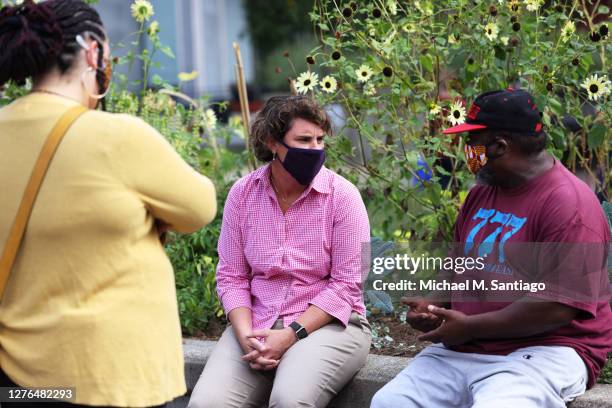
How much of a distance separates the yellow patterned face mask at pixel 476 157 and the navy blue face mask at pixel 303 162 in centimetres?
65

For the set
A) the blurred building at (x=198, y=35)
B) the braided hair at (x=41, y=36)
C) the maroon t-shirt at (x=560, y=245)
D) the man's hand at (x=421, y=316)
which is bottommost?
the blurred building at (x=198, y=35)

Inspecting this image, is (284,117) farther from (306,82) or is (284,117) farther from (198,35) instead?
(198,35)

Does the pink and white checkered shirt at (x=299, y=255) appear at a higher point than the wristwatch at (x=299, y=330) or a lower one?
higher

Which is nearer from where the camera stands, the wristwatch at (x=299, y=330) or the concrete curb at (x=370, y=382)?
the wristwatch at (x=299, y=330)

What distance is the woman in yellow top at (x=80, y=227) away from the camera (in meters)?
2.62

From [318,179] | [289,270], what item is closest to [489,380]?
[289,270]

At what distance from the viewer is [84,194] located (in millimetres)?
2617

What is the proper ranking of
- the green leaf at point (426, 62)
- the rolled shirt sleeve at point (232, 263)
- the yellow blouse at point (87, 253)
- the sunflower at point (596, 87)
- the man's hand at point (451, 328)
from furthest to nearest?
the green leaf at point (426, 62) < the sunflower at point (596, 87) < the rolled shirt sleeve at point (232, 263) < the man's hand at point (451, 328) < the yellow blouse at point (87, 253)

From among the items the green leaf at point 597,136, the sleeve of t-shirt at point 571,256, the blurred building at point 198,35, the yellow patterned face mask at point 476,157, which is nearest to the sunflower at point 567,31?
the green leaf at point 597,136

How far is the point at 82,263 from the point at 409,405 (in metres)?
1.50

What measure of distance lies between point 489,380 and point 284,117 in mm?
1408

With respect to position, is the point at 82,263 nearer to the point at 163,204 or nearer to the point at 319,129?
the point at 163,204

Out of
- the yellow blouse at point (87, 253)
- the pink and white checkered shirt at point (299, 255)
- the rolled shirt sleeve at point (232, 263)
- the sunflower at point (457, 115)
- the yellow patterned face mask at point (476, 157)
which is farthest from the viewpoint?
the sunflower at point (457, 115)

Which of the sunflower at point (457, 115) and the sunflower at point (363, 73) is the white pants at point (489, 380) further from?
the sunflower at point (363, 73)
